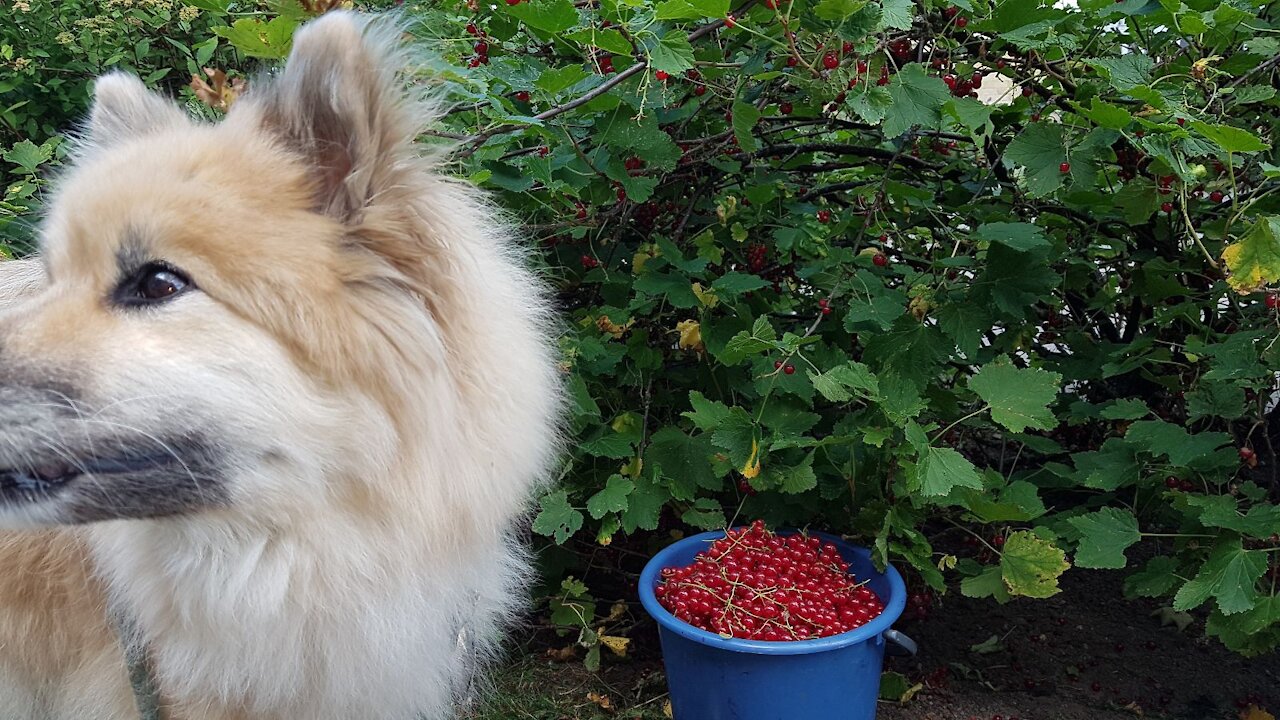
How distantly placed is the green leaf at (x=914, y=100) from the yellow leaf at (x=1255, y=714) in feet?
6.10

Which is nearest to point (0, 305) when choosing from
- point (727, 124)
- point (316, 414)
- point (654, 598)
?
point (316, 414)

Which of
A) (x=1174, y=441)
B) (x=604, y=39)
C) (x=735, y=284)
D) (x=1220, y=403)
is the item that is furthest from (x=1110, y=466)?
(x=604, y=39)

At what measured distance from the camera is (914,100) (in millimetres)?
1978

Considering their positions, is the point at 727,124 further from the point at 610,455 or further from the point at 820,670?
the point at 820,670

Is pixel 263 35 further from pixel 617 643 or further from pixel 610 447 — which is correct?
pixel 617 643

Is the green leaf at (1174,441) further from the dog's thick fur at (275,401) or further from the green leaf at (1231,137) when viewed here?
the dog's thick fur at (275,401)

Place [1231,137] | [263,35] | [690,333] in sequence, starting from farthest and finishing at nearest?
[690,333]
[263,35]
[1231,137]

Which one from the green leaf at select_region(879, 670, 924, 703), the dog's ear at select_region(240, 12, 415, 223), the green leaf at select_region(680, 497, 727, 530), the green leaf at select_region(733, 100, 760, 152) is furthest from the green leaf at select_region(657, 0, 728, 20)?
the green leaf at select_region(879, 670, 924, 703)

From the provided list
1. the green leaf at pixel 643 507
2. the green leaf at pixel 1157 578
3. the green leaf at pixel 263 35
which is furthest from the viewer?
the green leaf at pixel 643 507

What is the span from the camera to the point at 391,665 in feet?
5.68

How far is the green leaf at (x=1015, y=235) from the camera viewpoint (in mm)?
2201

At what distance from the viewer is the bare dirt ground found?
8.69 ft

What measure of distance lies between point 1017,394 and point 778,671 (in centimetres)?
90

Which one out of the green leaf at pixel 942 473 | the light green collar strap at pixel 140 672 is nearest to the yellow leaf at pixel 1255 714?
the green leaf at pixel 942 473
